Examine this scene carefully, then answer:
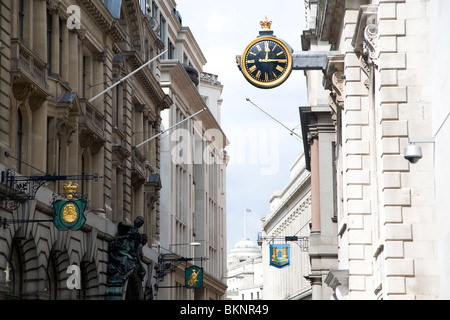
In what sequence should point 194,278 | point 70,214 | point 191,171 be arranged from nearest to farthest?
point 70,214, point 194,278, point 191,171

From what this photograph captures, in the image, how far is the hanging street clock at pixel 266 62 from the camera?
31.5m

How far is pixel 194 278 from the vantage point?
6000 cm

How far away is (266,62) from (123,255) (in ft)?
51.5

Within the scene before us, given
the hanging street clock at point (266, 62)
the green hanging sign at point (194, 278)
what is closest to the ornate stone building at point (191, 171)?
the green hanging sign at point (194, 278)

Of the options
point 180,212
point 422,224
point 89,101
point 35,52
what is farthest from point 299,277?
point 422,224

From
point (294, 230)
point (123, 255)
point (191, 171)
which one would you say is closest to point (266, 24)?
point (123, 255)

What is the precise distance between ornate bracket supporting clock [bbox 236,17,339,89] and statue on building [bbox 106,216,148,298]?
14.8 metres

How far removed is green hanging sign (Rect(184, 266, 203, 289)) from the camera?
59.8 meters

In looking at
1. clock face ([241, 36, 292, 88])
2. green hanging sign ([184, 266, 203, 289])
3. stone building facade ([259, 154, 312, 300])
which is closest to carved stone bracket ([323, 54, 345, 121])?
clock face ([241, 36, 292, 88])

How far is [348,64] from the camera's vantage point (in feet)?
97.8

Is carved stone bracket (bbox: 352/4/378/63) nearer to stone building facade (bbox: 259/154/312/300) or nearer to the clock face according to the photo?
the clock face

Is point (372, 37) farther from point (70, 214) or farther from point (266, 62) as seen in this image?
point (70, 214)

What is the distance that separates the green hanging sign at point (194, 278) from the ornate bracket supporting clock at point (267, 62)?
29619mm

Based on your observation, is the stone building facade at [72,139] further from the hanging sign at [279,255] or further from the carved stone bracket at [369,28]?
the hanging sign at [279,255]
